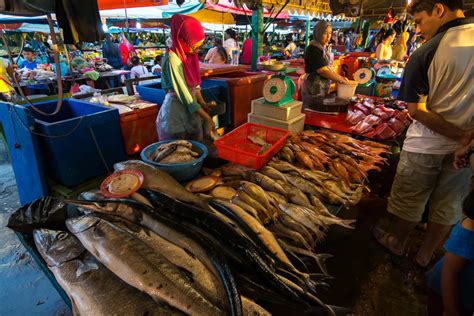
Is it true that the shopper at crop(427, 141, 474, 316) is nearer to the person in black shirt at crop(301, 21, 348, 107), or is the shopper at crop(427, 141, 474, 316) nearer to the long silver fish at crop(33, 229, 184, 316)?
the long silver fish at crop(33, 229, 184, 316)

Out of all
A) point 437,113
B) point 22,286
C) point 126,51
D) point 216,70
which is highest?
point 126,51

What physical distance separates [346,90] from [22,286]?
4.78 meters

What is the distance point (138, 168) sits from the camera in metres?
1.86

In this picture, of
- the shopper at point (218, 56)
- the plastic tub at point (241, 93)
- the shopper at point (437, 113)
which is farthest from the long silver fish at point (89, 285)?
the shopper at point (218, 56)

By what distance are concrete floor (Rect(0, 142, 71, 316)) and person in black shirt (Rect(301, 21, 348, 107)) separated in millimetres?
3997

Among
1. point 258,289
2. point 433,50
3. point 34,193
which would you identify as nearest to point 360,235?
point 433,50

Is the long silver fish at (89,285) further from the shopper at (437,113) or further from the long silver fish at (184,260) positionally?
the shopper at (437,113)

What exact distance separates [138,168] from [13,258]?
8.08ft

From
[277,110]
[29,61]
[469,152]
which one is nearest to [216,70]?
[277,110]

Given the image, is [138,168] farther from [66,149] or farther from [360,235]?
[360,235]

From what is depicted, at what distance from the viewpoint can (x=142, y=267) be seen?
3.99 ft

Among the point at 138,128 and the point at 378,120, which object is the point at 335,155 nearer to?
the point at 378,120

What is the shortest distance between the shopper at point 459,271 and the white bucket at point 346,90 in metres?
2.39

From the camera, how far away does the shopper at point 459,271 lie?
149cm
